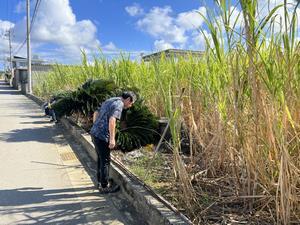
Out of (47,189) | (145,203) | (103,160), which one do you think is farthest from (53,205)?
(145,203)

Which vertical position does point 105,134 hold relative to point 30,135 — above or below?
above

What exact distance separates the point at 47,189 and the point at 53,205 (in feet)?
2.45

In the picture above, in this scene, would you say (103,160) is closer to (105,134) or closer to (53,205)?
(105,134)

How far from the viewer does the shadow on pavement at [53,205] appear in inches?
177

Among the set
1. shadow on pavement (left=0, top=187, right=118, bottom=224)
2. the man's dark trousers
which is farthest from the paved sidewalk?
the man's dark trousers

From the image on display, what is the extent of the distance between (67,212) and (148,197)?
3.66ft

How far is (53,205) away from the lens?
493 centimetres

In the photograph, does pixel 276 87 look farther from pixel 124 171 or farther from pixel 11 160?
pixel 11 160

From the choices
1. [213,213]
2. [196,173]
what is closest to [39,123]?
[196,173]

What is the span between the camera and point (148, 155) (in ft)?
22.9

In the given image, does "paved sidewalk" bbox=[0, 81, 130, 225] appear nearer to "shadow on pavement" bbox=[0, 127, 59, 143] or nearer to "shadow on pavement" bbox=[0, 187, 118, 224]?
"shadow on pavement" bbox=[0, 187, 118, 224]

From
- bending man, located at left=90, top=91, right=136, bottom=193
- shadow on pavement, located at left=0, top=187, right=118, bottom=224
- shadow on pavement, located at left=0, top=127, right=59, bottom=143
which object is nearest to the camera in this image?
shadow on pavement, located at left=0, top=187, right=118, bottom=224

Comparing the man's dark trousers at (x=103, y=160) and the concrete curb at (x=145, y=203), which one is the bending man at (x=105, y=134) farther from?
the concrete curb at (x=145, y=203)

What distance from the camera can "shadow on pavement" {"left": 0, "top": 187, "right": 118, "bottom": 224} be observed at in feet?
14.7
